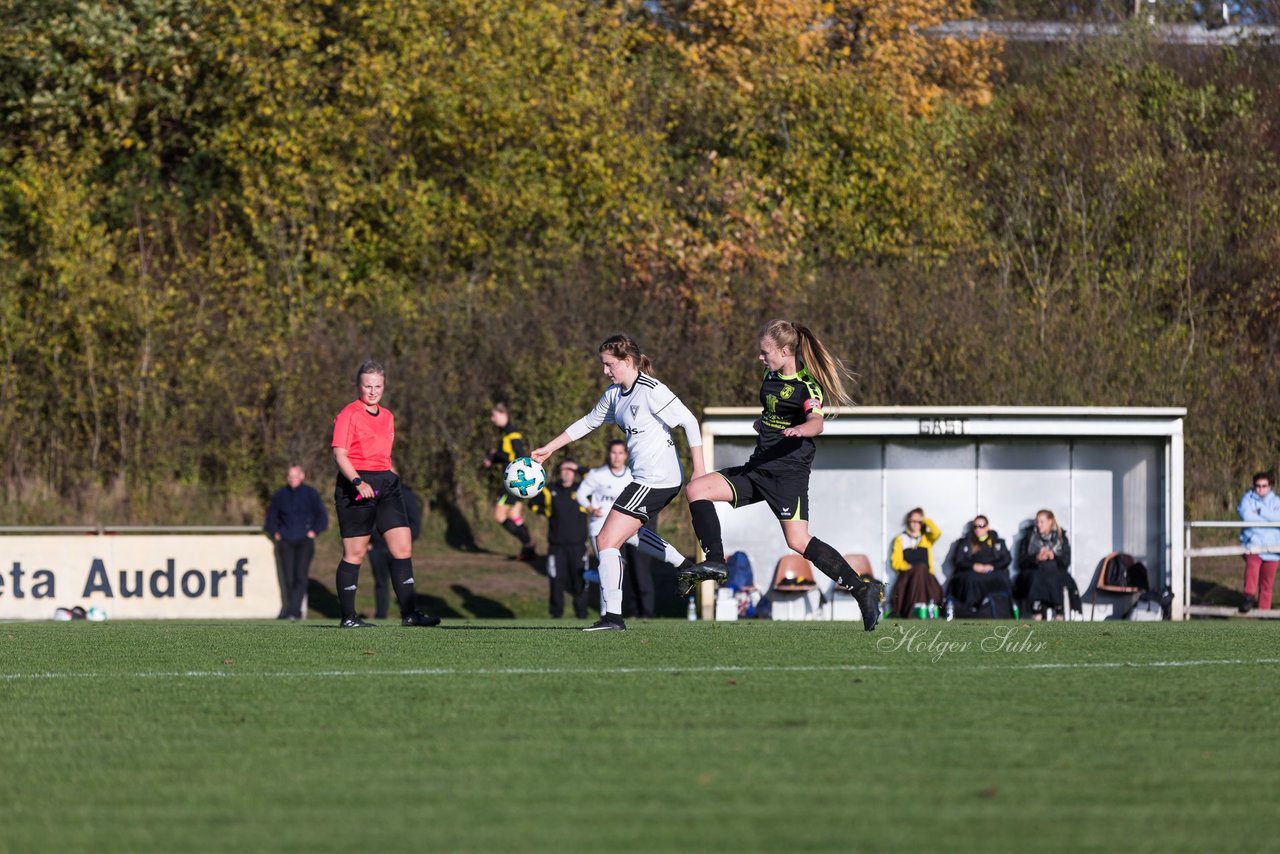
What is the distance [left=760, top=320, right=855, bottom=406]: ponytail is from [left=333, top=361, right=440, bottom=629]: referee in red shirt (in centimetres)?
301

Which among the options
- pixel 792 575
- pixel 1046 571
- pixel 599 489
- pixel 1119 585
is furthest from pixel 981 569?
pixel 599 489

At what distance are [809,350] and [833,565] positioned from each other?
1.39 meters

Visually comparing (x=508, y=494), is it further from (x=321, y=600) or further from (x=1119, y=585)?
(x=1119, y=585)

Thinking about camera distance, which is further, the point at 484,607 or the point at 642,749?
the point at 484,607

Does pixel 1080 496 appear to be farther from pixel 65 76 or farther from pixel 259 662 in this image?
pixel 65 76

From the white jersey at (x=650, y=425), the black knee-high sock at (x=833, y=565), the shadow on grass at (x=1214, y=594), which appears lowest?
the shadow on grass at (x=1214, y=594)

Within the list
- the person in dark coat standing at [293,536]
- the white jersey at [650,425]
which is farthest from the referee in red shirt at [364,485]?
the person in dark coat standing at [293,536]

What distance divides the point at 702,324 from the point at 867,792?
25253 mm

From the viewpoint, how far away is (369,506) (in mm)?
12375

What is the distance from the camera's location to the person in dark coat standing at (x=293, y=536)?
22625mm

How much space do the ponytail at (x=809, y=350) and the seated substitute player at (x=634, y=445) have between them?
89 cm

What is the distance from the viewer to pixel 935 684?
7.90m

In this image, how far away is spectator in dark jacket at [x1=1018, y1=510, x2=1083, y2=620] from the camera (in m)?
21.0

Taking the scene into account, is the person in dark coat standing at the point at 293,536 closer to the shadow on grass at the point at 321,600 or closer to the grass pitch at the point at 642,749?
the shadow on grass at the point at 321,600
